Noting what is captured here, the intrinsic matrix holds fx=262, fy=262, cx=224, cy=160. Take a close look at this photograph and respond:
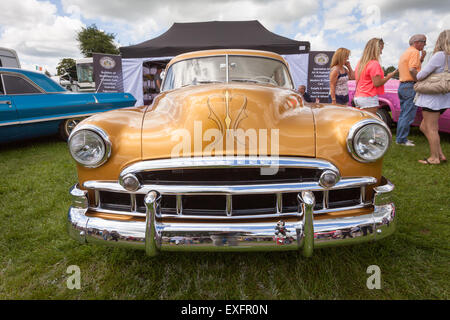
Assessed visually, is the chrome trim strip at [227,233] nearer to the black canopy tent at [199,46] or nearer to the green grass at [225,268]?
the green grass at [225,268]

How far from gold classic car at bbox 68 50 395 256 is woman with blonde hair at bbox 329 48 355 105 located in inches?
114

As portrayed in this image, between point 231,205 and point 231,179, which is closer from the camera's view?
point 231,205

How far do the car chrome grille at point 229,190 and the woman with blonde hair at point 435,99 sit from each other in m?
2.81

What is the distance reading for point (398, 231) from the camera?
7.11 ft

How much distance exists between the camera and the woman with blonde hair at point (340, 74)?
4.18 m

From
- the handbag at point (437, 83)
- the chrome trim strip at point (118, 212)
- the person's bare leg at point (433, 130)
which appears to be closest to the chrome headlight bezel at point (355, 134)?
the chrome trim strip at point (118, 212)

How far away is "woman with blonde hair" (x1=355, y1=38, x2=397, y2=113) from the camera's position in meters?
3.80

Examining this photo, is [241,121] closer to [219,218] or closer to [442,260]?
[219,218]

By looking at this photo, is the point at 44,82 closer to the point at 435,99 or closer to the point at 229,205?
the point at 229,205

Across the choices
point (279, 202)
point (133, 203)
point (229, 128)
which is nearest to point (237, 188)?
point (279, 202)

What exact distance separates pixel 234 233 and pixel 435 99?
3627 millimetres

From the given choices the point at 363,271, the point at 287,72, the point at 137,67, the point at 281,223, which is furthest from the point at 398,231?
the point at 137,67

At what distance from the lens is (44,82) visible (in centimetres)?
524
